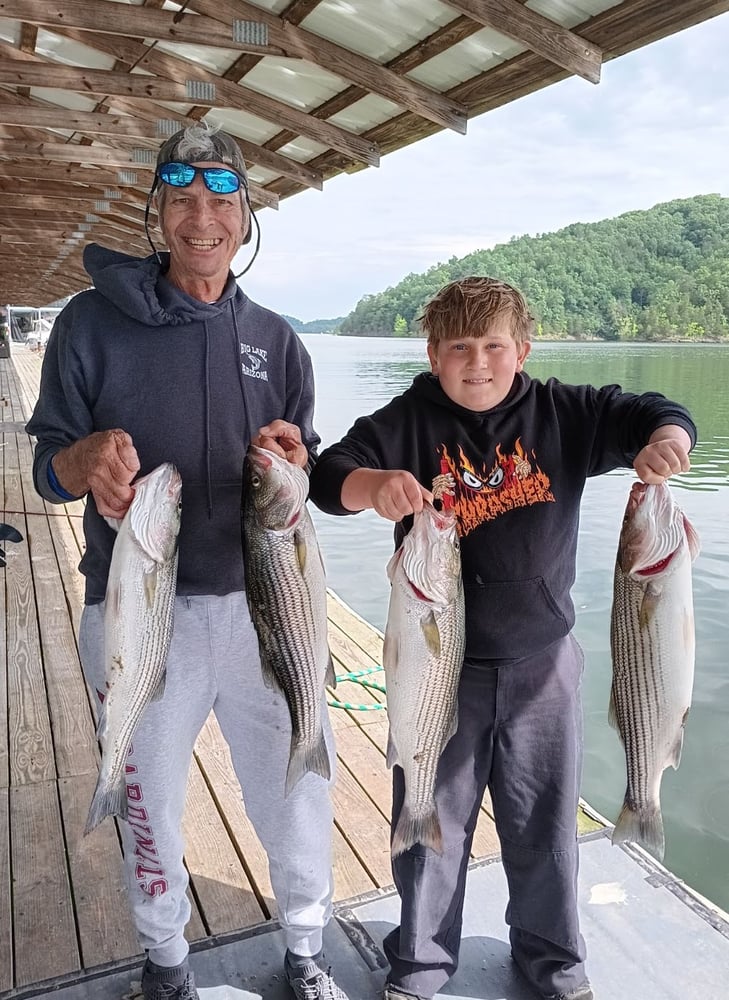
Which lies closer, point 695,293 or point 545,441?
point 545,441

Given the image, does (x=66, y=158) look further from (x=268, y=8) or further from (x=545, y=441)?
(x=545, y=441)

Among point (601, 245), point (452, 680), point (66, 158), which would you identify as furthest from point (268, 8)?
point (601, 245)

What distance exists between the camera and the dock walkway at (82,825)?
269 cm

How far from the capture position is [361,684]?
476cm

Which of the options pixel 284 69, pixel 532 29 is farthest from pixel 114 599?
pixel 284 69

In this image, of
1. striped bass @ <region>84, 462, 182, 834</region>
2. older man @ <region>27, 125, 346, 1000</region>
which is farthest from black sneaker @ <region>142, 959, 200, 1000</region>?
striped bass @ <region>84, 462, 182, 834</region>

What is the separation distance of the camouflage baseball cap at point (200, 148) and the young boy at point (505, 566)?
681 mm

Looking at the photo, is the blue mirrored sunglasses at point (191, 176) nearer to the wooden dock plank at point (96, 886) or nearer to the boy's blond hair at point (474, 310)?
the boy's blond hair at point (474, 310)

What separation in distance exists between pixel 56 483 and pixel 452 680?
1150 mm

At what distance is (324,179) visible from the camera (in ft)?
24.5

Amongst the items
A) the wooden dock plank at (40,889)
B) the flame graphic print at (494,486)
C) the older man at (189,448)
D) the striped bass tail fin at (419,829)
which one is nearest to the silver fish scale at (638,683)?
the flame graphic print at (494,486)

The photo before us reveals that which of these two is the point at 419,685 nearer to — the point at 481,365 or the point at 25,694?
the point at 481,365

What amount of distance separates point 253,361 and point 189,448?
0.31 meters

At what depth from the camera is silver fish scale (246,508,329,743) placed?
2.00 metres
